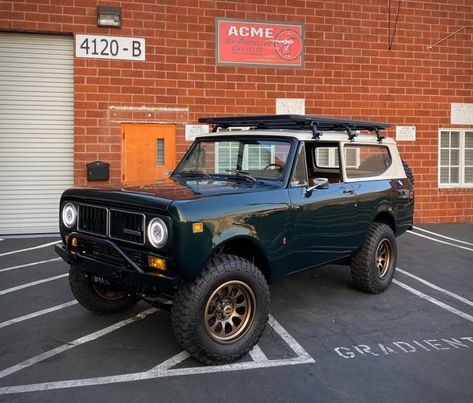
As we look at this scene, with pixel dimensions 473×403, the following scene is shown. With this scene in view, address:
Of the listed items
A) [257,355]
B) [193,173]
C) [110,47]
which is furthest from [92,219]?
[110,47]

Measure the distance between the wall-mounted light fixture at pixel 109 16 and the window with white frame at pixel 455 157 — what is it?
7.75 m

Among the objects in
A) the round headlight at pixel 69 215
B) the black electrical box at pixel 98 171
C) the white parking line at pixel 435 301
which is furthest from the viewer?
the black electrical box at pixel 98 171

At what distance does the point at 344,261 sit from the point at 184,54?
20.3 ft

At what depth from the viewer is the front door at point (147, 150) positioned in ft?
33.7

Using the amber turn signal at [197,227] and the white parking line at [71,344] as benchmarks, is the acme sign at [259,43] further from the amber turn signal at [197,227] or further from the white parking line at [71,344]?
the amber turn signal at [197,227]

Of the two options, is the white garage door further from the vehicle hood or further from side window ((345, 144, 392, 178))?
side window ((345, 144, 392, 178))

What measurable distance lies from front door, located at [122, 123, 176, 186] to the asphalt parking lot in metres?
3.84

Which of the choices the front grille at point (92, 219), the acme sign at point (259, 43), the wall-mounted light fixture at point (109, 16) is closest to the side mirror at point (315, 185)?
the front grille at point (92, 219)

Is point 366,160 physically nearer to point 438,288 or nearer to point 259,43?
point 438,288

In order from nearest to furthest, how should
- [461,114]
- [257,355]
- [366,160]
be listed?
1. [257,355]
2. [366,160]
3. [461,114]

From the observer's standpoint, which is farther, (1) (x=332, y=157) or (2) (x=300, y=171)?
(1) (x=332, y=157)

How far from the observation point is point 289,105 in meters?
11.1

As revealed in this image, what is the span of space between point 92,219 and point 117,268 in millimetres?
595

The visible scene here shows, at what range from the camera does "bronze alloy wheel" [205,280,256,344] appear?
4160mm
